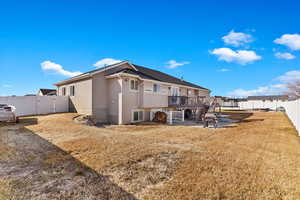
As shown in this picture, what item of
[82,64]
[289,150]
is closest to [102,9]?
[82,64]

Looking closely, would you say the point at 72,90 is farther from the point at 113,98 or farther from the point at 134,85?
the point at 134,85

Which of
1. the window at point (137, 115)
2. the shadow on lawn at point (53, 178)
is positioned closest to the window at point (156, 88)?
the window at point (137, 115)

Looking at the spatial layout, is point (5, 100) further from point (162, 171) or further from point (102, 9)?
point (162, 171)

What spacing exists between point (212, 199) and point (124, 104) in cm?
1102

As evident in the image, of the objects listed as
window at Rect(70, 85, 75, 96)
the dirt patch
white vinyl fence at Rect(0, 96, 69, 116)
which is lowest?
the dirt patch

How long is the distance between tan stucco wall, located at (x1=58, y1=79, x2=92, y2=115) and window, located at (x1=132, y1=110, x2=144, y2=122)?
3.87 m

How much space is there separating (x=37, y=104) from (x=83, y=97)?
17.8 feet

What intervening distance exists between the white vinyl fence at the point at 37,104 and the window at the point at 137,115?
7.82m

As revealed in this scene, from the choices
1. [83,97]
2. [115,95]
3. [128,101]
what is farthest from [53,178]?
[83,97]

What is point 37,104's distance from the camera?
51.1 feet

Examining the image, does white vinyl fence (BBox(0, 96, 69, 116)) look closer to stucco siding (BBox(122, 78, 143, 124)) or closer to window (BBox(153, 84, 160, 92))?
stucco siding (BBox(122, 78, 143, 124))

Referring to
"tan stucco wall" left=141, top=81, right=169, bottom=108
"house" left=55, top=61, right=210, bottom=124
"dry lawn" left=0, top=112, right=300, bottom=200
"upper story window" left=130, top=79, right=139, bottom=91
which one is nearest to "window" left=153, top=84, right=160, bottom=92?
"house" left=55, top=61, right=210, bottom=124

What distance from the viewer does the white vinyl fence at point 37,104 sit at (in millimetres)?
14857

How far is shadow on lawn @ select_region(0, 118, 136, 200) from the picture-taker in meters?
3.17
